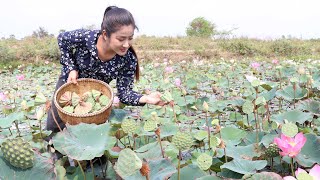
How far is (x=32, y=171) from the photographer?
37.4 inches

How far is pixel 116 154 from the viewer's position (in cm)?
118

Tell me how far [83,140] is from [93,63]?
41.7 inches

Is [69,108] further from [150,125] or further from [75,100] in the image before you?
[150,125]

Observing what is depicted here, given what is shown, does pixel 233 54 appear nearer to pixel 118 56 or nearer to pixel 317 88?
pixel 317 88

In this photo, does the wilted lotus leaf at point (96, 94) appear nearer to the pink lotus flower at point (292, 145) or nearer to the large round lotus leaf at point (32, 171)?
the large round lotus leaf at point (32, 171)

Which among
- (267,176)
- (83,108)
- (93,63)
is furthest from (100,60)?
(267,176)

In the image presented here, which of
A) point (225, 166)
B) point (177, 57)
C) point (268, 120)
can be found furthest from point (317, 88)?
point (177, 57)

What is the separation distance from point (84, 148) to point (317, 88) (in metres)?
2.00

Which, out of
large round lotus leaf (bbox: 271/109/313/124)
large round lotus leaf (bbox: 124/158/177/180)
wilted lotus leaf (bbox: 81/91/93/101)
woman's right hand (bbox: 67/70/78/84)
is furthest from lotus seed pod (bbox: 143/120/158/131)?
woman's right hand (bbox: 67/70/78/84)

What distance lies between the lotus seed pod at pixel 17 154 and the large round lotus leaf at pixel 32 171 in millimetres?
16

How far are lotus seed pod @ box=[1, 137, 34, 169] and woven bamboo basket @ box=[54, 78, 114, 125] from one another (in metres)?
0.71

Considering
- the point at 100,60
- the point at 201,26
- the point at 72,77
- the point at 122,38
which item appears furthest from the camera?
the point at 201,26

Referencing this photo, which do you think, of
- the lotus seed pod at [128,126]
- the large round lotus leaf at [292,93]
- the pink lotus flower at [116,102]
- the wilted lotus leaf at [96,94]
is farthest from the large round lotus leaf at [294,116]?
the pink lotus flower at [116,102]

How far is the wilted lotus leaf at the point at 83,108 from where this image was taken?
1.76 meters
